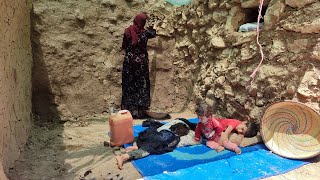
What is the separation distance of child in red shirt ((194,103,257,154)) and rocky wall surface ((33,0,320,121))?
0.31 m

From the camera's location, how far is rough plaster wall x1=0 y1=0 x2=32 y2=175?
2.65 metres

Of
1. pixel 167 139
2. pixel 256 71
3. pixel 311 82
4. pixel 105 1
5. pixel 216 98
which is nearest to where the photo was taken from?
pixel 311 82

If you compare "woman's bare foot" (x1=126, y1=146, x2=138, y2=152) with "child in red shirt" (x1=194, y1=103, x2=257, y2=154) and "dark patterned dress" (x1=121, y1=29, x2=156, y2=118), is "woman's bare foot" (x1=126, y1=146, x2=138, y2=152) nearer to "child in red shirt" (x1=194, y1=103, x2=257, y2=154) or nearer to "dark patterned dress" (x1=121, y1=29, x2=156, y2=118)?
"child in red shirt" (x1=194, y1=103, x2=257, y2=154)

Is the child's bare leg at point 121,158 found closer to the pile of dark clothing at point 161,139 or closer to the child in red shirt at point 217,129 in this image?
the pile of dark clothing at point 161,139

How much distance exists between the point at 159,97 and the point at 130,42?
111 centimetres

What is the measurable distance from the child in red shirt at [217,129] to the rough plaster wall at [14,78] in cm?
186

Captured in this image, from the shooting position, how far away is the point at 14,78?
3129mm

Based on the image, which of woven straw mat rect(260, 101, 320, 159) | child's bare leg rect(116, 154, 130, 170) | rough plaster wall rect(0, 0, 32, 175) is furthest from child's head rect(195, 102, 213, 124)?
rough plaster wall rect(0, 0, 32, 175)

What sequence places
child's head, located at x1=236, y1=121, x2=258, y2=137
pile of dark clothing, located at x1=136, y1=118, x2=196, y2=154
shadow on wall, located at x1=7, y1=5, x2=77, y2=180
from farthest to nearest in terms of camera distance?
child's head, located at x1=236, y1=121, x2=258, y2=137
pile of dark clothing, located at x1=136, y1=118, x2=196, y2=154
shadow on wall, located at x1=7, y1=5, x2=77, y2=180

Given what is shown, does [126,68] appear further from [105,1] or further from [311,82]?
[311,82]

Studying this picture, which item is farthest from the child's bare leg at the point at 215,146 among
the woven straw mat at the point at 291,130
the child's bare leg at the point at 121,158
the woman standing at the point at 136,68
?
the woman standing at the point at 136,68

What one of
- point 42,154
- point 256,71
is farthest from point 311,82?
point 42,154

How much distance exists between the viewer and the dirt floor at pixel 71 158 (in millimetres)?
2715

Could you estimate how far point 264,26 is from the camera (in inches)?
136
